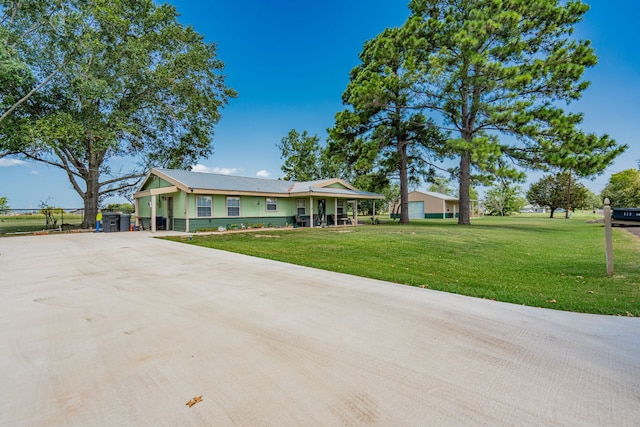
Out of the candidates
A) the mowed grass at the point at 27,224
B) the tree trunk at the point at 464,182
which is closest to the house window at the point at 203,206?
the mowed grass at the point at 27,224

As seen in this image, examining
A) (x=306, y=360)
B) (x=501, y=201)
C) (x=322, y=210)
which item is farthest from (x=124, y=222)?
(x=501, y=201)

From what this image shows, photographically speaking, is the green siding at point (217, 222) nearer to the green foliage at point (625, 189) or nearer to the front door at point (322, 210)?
the front door at point (322, 210)

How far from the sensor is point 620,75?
1773 cm

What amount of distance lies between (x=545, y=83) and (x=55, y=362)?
23.3 meters

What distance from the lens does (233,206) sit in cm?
1702

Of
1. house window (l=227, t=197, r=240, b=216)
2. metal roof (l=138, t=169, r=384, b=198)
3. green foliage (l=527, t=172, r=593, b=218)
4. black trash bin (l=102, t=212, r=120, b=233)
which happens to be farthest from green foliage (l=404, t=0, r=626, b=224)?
green foliage (l=527, t=172, r=593, b=218)

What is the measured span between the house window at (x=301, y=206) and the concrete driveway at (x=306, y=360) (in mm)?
15962

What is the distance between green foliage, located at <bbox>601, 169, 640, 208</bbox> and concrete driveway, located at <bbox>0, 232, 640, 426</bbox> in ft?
129

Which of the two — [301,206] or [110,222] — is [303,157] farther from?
[110,222]

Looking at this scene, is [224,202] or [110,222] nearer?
[110,222]

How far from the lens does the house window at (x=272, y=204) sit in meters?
18.6

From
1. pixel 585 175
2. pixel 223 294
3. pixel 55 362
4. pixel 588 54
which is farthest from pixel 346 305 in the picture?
pixel 588 54

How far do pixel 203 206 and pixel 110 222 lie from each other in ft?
17.4

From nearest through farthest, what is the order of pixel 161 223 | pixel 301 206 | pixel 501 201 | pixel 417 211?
pixel 161 223 → pixel 301 206 → pixel 417 211 → pixel 501 201
